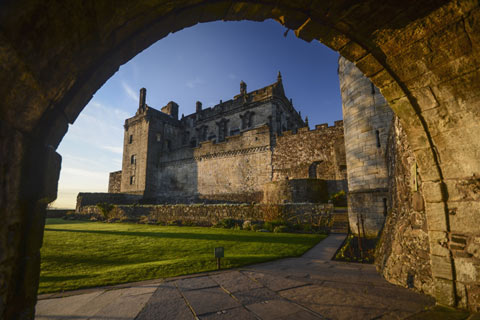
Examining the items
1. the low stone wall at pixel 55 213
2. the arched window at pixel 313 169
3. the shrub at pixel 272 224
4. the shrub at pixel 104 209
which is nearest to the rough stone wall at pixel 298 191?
the arched window at pixel 313 169

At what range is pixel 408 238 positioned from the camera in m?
3.71

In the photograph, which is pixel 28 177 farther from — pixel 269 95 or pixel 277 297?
pixel 269 95

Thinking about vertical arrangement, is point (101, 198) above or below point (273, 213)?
above

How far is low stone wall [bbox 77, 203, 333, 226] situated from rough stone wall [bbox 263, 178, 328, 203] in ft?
11.1

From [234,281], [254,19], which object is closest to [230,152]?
[234,281]

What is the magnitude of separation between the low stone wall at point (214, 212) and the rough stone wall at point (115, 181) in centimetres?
1312

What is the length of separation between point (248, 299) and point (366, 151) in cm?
776

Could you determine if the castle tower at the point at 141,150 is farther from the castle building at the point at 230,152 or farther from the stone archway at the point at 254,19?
the stone archway at the point at 254,19

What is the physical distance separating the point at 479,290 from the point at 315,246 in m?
5.17

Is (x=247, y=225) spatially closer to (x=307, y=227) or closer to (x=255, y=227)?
(x=255, y=227)

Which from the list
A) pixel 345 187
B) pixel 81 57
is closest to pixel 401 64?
pixel 81 57

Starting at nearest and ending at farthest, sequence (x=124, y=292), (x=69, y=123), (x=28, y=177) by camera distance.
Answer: (x=28, y=177), (x=69, y=123), (x=124, y=292)

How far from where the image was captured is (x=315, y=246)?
7383 millimetres

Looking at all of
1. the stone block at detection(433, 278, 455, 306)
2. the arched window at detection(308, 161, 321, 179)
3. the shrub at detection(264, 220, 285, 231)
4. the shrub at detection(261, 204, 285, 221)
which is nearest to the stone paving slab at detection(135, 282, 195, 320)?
the stone block at detection(433, 278, 455, 306)
